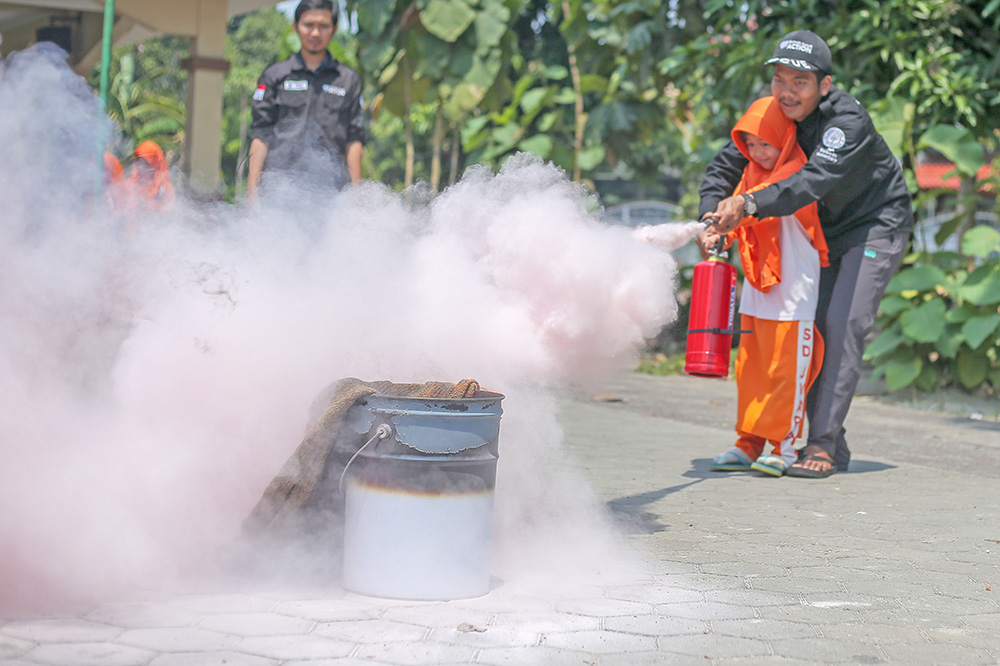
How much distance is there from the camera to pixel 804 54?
5.29 metres

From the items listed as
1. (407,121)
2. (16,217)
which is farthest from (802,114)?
(407,121)

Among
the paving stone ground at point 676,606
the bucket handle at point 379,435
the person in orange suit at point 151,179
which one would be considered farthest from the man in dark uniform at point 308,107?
the bucket handle at point 379,435

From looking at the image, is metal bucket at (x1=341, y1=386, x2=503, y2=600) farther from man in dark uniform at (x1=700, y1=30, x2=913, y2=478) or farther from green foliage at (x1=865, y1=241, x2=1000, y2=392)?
green foliage at (x1=865, y1=241, x2=1000, y2=392)

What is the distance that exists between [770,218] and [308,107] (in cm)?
264

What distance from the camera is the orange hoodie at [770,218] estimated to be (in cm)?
537

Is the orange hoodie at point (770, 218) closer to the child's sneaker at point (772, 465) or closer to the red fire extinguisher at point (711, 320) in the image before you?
the red fire extinguisher at point (711, 320)

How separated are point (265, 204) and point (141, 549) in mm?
1479

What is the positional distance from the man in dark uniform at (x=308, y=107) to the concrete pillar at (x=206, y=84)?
4.03 meters

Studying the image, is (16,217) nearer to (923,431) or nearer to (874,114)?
(923,431)

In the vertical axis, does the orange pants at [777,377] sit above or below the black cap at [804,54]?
below

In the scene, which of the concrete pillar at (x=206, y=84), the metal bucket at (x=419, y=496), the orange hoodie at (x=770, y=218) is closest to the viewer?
the metal bucket at (x=419, y=496)

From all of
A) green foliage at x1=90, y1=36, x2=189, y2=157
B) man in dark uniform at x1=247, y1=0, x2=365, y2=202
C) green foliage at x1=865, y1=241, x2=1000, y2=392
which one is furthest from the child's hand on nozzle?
green foliage at x1=865, y1=241, x2=1000, y2=392

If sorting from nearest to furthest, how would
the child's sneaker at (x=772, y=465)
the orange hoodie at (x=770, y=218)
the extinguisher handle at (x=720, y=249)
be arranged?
the extinguisher handle at (x=720, y=249) < the orange hoodie at (x=770, y=218) < the child's sneaker at (x=772, y=465)

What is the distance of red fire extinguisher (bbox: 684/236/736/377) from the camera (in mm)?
4898
